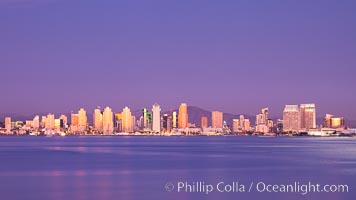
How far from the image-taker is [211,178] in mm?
43906

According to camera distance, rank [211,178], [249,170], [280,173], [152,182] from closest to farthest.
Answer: [152,182] < [211,178] < [280,173] < [249,170]

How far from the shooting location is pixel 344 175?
46.6m

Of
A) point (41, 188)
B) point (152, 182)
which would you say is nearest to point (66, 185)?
point (41, 188)

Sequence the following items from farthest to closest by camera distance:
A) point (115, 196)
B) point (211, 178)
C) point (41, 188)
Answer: point (211, 178)
point (41, 188)
point (115, 196)

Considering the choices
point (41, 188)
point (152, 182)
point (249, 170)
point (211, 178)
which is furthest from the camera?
point (249, 170)

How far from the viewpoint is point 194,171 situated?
166 ft

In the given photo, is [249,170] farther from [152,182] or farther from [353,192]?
[353,192]

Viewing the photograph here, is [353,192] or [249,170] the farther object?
[249,170]

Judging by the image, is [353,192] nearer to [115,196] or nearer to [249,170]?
[115,196]

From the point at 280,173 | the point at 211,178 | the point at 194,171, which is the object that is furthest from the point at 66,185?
the point at 280,173

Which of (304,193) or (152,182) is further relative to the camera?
(152,182)

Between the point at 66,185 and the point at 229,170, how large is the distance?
16298 mm

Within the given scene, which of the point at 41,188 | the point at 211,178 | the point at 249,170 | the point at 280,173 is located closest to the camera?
the point at 41,188

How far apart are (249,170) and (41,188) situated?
19.6 m
